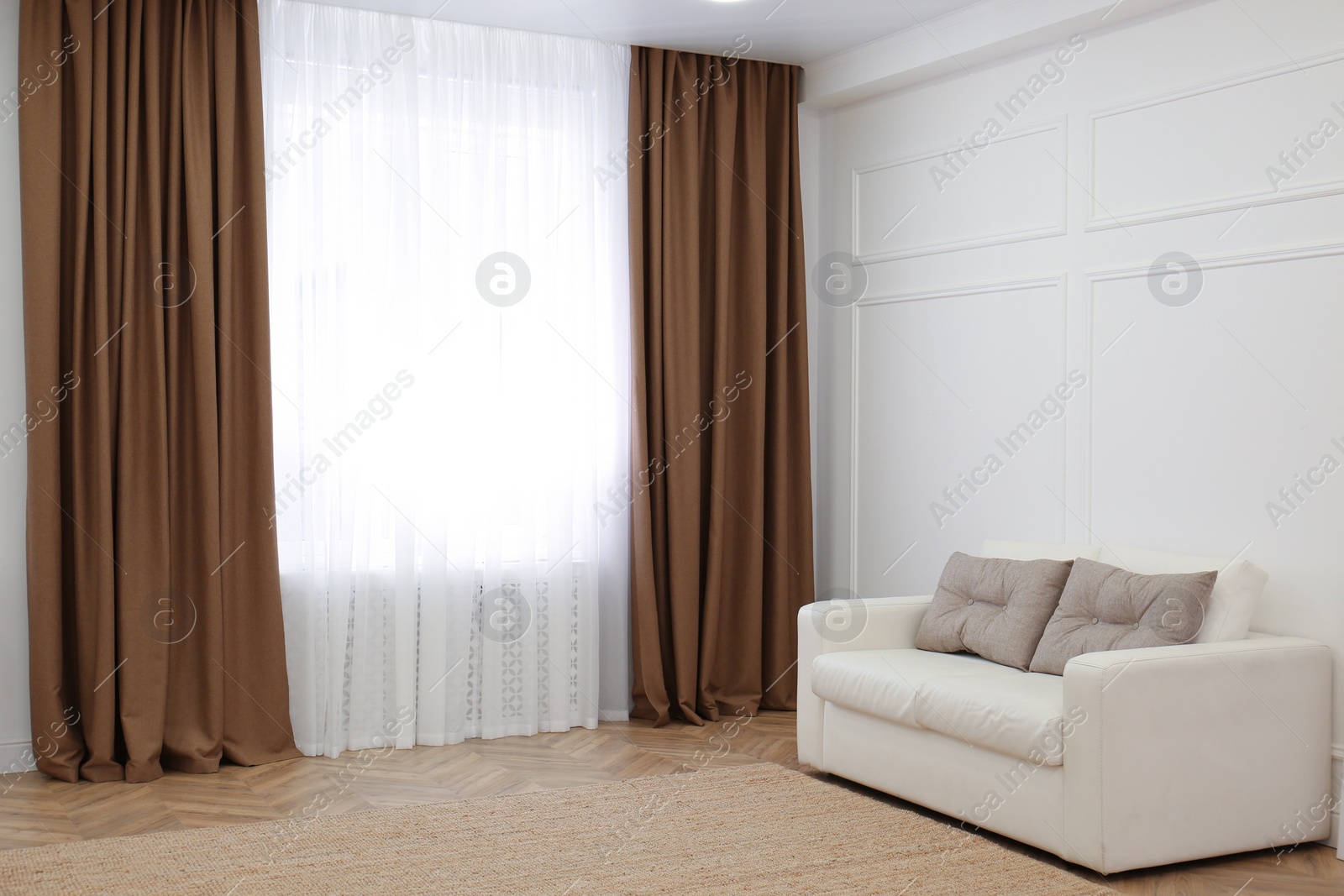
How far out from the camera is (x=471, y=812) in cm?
363

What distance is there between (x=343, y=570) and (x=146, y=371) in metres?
0.98

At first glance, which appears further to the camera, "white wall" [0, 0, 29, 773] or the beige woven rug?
"white wall" [0, 0, 29, 773]

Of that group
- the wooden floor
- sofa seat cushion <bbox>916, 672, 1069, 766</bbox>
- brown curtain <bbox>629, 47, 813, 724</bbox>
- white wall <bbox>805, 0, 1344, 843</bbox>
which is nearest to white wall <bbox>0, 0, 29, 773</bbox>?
A: the wooden floor

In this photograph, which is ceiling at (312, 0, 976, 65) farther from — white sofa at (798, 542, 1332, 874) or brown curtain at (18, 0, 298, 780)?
white sofa at (798, 542, 1332, 874)

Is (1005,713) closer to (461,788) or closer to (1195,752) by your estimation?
(1195,752)

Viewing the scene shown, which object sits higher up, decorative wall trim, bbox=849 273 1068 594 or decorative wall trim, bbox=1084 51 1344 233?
decorative wall trim, bbox=1084 51 1344 233

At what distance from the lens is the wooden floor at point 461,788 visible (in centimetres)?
321

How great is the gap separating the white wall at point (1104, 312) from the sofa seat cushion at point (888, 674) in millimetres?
724

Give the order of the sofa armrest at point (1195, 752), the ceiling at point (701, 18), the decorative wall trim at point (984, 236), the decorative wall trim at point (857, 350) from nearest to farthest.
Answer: the sofa armrest at point (1195, 752) < the decorative wall trim at point (984, 236) < the ceiling at point (701, 18) < the decorative wall trim at point (857, 350)

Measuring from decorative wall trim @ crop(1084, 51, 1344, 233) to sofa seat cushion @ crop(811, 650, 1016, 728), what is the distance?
156 centimetres

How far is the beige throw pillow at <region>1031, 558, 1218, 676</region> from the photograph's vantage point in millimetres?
3400

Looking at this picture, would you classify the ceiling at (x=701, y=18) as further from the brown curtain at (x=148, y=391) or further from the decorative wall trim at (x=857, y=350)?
the decorative wall trim at (x=857, y=350)

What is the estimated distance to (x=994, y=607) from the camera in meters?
3.97

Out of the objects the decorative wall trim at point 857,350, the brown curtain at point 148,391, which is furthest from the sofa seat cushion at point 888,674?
the brown curtain at point 148,391
